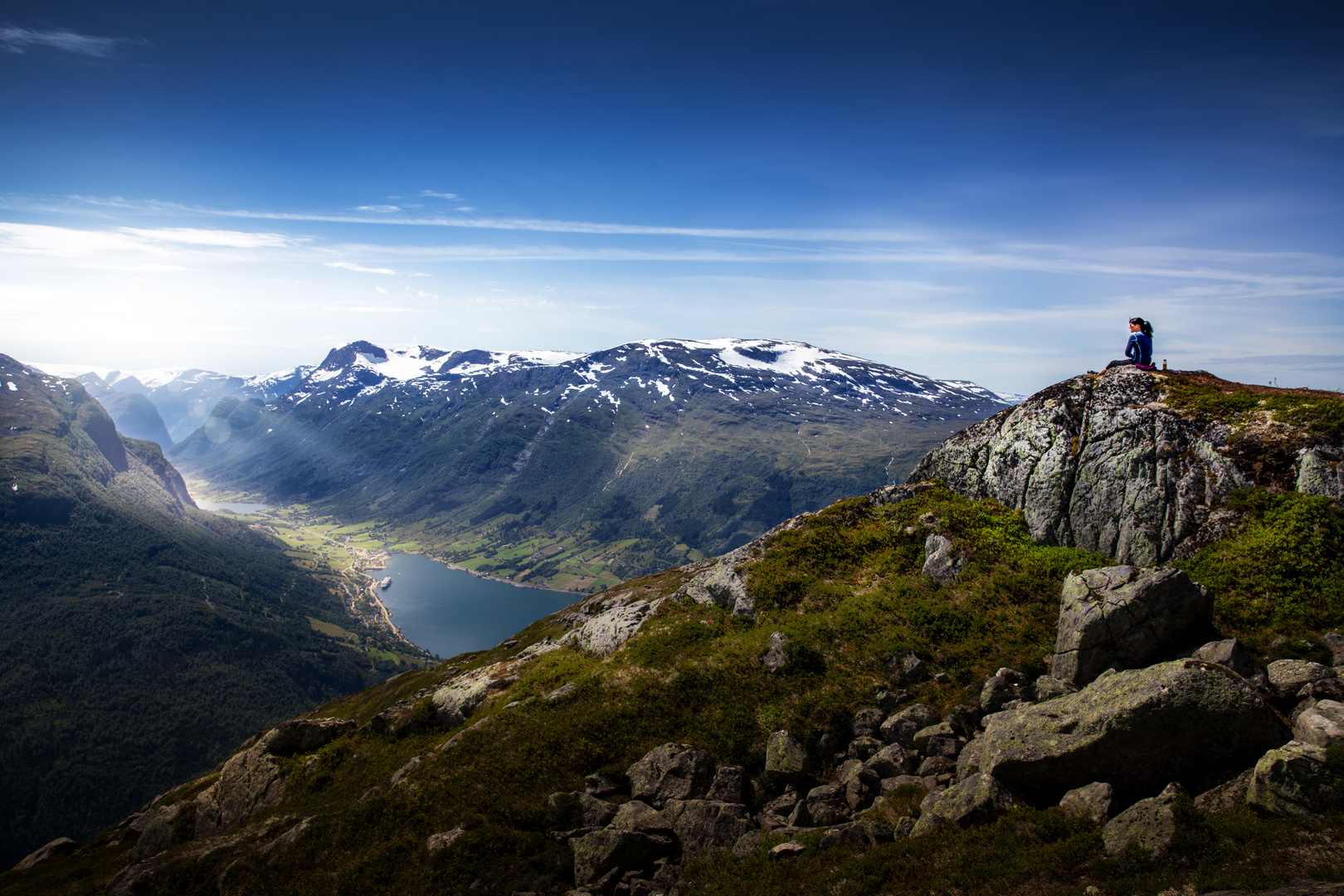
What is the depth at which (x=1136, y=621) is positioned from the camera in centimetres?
2105

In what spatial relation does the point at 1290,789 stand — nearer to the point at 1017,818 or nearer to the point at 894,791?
the point at 1017,818

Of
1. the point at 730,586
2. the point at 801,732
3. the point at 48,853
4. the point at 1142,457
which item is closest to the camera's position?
the point at 801,732

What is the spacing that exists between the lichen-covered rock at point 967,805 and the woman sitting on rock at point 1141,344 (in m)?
26.4

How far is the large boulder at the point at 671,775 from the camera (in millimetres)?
22000

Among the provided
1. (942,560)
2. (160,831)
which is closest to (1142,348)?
(942,560)

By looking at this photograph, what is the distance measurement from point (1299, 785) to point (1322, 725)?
2643mm

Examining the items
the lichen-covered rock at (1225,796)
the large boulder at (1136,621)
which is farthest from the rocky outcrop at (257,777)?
the lichen-covered rock at (1225,796)

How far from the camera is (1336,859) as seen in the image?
1178cm

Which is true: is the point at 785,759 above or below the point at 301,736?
above

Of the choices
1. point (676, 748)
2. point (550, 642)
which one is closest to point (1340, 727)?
point (676, 748)

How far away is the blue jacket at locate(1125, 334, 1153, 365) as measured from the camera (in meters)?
32.5

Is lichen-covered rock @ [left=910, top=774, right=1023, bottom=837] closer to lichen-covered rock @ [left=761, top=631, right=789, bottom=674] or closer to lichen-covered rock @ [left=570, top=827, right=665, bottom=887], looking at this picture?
lichen-covered rock @ [left=570, top=827, right=665, bottom=887]

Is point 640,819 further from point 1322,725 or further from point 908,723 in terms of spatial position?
point 1322,725

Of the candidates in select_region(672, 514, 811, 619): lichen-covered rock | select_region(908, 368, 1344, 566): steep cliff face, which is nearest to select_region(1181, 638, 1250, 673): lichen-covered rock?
select_region(908, 368, 1344, 566): steep cliff face
